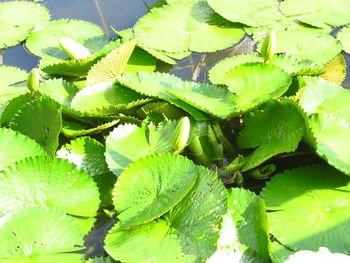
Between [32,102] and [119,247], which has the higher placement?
[32,102]

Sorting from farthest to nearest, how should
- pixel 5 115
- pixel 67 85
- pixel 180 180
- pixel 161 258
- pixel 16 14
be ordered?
pixel 16 14, pixel 67 85, pixel 5 115, pixel 180 180, pixel 161 258

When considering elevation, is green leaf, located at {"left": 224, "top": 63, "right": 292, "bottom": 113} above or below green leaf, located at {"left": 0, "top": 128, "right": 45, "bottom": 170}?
above

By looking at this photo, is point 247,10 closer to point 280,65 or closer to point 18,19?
point 280,65

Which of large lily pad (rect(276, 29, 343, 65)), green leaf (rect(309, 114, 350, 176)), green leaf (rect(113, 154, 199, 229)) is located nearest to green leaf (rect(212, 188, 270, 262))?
green leaf (rect(113, 154, 199, 229))

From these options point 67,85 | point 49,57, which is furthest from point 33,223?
point 49,57

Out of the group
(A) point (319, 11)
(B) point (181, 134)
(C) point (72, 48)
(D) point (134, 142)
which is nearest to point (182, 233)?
(B) point (181, 134)

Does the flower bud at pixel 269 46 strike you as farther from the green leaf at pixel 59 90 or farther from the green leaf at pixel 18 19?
the green leaf at pixel 18 19

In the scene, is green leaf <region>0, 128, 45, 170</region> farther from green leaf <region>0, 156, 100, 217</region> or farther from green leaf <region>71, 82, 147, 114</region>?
green leaf <region>71, 82, 147, 114</region>

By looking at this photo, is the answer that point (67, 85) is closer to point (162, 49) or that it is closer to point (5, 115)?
point (5, 115)
